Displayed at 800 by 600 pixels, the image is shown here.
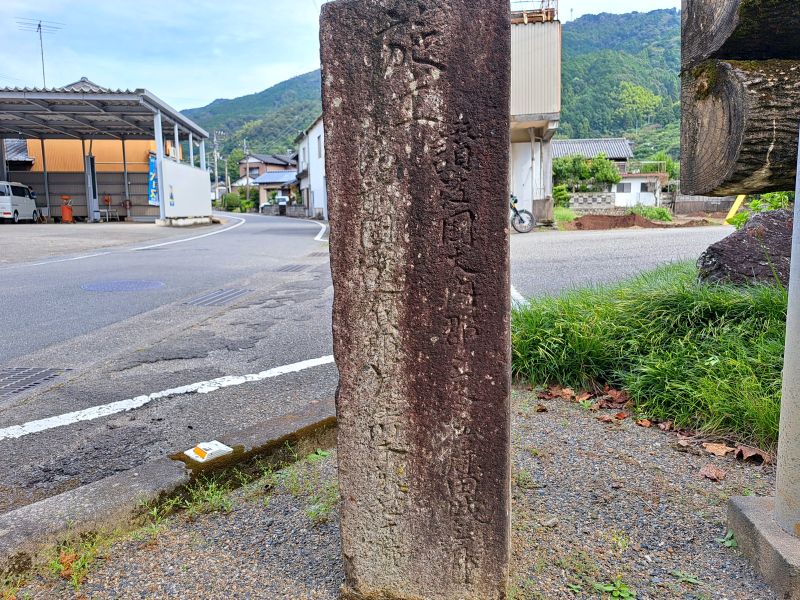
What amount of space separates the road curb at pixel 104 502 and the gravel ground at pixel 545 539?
0.37 feet

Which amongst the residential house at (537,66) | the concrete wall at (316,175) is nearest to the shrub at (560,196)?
the residential house at (537,66)

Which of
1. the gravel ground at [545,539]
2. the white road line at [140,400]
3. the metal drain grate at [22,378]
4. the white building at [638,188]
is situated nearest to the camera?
the gravel ground at [545,539]

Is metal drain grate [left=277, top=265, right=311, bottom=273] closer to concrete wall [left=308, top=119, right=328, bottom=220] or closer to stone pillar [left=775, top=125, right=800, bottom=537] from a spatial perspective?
stone pillar [left=775, top=125, right=800, bottom=537]

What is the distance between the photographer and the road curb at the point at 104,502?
2.03m

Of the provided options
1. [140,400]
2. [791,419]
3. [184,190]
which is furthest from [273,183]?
[791,419]

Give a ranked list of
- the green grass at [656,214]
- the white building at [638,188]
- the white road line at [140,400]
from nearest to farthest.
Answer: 1. the white road line at [140,400]
2. the green grass at [656,214]
3. the white building at [638,188]

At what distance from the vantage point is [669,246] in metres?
12.1

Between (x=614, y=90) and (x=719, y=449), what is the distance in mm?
74814

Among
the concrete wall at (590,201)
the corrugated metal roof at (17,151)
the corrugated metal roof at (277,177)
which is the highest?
the corrugated metal roof at (277,177)

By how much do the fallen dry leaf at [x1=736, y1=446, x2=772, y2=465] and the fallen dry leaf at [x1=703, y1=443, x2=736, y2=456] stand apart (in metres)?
0.05

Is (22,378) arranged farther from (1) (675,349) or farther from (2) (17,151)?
(2) (17,151)

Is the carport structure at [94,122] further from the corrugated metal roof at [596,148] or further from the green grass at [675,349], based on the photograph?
the corrugated metal roof at [596,148]

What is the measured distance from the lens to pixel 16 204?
25.7m

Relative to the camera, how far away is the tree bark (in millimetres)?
1370
